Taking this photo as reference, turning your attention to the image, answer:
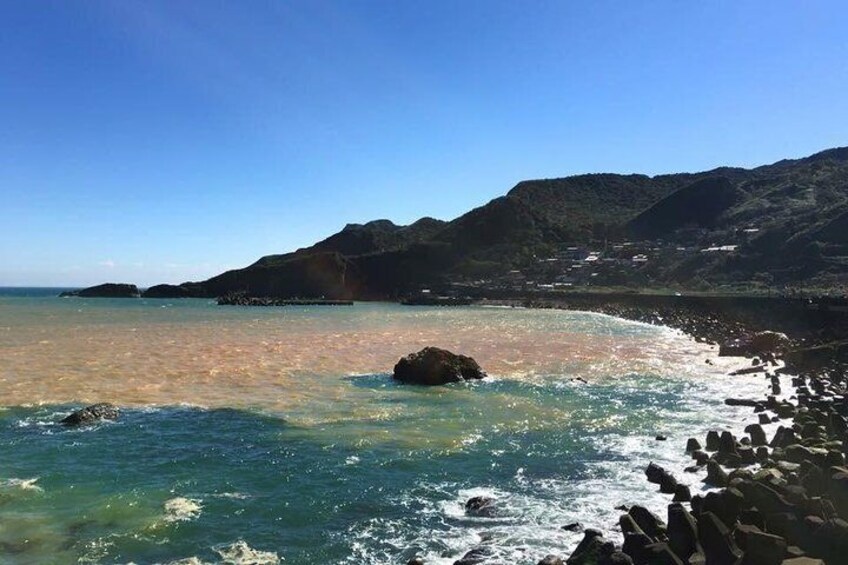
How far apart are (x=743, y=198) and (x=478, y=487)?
683ft

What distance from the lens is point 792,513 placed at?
1198 cm

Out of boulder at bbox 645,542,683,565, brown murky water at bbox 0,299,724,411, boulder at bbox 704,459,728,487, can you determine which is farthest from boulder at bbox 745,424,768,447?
brown murky water at bbox 0,299,724,411

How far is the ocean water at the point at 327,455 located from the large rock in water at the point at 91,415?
22.5 inches

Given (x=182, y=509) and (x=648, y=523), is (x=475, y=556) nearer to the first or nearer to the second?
(x=648, y=523)

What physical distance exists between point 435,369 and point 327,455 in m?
14.3

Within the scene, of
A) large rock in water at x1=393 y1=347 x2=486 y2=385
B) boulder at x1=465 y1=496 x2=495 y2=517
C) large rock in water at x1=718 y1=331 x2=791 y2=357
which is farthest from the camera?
large rock in water at x1=718 y1=331 x2=791 y2=357

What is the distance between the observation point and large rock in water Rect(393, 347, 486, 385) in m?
32.8

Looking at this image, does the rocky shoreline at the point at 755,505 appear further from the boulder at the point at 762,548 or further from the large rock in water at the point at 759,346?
the large rock in water at the point at 759,346

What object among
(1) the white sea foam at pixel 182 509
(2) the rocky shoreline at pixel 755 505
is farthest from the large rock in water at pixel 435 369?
(1) the white sea foam at pixel 182 509

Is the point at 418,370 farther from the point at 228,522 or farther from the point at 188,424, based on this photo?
the point at 228,522

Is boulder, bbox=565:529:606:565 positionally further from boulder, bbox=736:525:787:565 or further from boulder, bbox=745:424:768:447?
boulder, bbox=745:424:768:447

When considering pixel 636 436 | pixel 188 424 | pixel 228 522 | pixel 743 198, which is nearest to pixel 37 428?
pixel 188 424

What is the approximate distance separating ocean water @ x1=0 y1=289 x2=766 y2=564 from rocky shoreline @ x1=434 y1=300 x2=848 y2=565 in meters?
1.05

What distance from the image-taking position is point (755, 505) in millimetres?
12602
